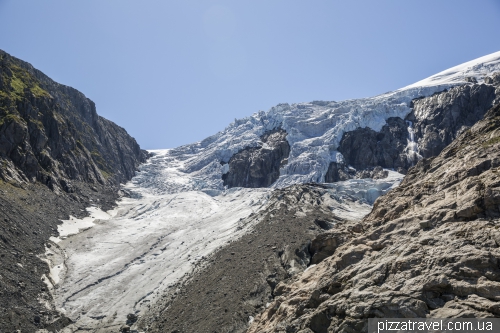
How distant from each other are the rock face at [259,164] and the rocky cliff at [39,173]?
3589cm

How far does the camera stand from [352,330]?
15.9 metres

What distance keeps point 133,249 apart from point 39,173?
1227 inches

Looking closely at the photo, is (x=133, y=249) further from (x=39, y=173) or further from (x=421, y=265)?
(x=421, y=265)

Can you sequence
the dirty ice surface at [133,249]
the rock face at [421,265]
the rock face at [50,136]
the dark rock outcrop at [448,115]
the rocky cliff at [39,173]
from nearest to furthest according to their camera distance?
the rock face at [421,265]
the rocky cliff at [39,173]
the dirty ice surface at [133,249]
the rock face at [50,136]
the dark rock outcrop at [448,115]

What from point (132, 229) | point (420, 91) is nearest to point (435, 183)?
point (132, 229)

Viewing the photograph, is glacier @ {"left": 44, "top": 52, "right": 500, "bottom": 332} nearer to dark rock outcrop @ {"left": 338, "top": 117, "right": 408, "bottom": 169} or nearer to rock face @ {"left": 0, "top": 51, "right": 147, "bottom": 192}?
dark rock outcrop @ {"left": 338, "top": 117, "right": 408, "bottom": 169}

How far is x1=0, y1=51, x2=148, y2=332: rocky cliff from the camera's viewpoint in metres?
39.8

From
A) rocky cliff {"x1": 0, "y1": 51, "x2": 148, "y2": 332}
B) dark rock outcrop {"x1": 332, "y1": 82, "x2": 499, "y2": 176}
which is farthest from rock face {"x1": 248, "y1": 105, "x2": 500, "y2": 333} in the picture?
dark rock outcrop {"x1": 332, "y1": 82, "x2": 499, "y2": 176}

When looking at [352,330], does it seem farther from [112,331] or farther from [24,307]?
[24,307]

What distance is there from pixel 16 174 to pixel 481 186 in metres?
75.4

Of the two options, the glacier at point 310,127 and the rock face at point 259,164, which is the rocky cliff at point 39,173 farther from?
the rock face at point 259,164

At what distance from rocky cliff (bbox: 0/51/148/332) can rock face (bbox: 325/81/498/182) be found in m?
65.2

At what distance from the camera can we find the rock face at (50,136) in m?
77.8
